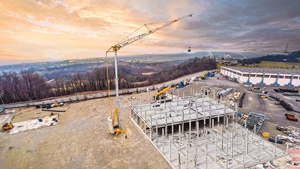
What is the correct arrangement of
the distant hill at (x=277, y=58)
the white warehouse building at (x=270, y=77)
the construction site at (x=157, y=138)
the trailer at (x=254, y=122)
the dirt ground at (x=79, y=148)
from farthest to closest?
the distant hill at (x=277, y=58)
the white warehouse building at (x=270, y=77)
the trailer at (x=254, y=122)
the dirt ground at (x=79, y=148)
the construction site at (x=157, y=138)

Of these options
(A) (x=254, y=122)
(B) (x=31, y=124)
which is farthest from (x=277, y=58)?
(B) (x=31, y=124)

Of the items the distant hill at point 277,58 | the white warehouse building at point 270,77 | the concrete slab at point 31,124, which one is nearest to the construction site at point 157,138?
the concrete slab at point 31,124

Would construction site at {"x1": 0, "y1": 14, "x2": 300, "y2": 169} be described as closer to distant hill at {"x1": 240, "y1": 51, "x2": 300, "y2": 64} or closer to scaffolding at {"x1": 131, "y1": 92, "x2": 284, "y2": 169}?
scaffolding at {"x1": 131, "y1": 92, "x2": 284, "y2": 169}

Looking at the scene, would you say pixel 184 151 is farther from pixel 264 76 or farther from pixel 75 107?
pixel 264 76

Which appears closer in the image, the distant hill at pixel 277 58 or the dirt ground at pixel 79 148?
the dirt ground at pixel 79 148

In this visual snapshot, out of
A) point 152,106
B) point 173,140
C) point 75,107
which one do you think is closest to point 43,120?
point 75,107

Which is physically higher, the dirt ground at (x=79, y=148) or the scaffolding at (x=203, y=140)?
the scaffolding at (x=203, y=140)

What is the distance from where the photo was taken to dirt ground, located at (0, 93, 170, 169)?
1648cm

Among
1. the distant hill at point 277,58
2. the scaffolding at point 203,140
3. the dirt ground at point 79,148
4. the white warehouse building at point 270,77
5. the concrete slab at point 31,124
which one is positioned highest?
the distant hill at point 277,58

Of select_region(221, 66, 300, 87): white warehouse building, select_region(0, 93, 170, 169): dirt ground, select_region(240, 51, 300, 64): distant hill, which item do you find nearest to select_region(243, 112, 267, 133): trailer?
select_region(0, 93, 170, 169): dirt ground

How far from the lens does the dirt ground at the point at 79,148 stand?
16.5 m

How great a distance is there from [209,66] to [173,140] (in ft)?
220

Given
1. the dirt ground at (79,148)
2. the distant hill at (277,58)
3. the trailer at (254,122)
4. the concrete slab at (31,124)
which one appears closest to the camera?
the dirt ground at (79,148)

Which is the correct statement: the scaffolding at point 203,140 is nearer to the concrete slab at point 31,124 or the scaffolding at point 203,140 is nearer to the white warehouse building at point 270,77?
the concrete slab at point 31,124
